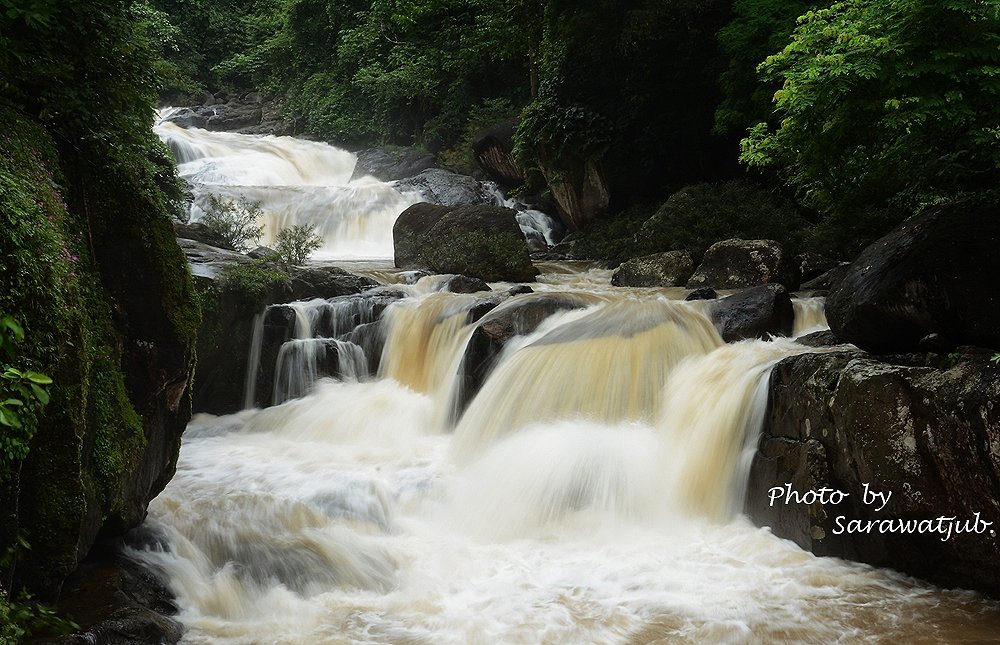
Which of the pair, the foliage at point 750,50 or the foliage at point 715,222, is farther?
the foliage at point 750,50

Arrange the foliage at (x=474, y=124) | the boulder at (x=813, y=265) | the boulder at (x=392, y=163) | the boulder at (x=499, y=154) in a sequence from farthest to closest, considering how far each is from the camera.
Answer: the boulder at (x=392, y=163), the foliage at (x=474, y=124), the boulder at (x=499, y=154), the boulder at (x=813, y=265)

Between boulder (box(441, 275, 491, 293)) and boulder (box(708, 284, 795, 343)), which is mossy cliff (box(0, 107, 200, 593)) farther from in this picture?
boulder (box(441, 275, 491, 293))

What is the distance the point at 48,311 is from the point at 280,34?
3419 cm

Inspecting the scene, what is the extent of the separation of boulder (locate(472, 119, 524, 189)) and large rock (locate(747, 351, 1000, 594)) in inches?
659

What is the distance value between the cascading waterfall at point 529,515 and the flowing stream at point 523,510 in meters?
0.02

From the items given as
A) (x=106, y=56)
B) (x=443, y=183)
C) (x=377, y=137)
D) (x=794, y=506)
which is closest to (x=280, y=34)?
(x=377, y=137)

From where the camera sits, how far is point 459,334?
33.7 feet

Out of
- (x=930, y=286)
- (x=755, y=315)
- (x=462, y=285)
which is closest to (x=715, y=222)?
(x=462, y=285)

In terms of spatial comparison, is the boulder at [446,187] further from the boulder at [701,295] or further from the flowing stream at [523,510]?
the boulder at [701,295]

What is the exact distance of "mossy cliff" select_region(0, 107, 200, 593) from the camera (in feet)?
11.3

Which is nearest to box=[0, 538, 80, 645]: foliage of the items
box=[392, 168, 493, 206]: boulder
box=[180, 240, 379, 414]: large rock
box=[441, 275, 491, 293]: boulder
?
box=[180, 240, 379, 414]: large rock

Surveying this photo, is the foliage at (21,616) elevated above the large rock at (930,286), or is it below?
below

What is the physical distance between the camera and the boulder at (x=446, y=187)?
71.3 ft

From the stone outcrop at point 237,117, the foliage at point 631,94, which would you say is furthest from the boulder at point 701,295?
the stone outcrop at point 237,117
